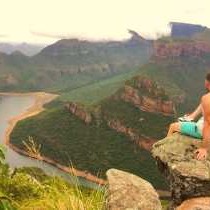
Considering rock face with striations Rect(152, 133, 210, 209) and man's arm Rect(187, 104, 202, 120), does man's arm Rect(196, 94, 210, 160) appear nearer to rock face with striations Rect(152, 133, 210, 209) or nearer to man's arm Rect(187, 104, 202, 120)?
rock face with striations Rect(152, 133, 210, 209)

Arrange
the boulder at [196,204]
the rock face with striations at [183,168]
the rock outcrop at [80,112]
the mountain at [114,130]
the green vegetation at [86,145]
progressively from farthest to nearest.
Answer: the rock outcrop at [80,112]
the mountain at [114,130]
the green vegetation at [86,145]
the rock face with striations at [183,168]
the boulder at [196,204]

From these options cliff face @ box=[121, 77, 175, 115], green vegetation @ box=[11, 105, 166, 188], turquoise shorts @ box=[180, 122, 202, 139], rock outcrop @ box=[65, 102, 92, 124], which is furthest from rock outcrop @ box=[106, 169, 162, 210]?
rock outcrop @ box=[65, 102, 92, 124]

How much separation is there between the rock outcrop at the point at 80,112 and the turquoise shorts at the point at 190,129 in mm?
147247

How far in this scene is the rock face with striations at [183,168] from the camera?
34.8 ft

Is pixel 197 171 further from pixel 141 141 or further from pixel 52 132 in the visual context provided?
pixel 52 132

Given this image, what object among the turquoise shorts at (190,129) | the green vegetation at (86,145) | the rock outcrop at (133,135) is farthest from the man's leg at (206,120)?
the rock outcrop at (133,135)

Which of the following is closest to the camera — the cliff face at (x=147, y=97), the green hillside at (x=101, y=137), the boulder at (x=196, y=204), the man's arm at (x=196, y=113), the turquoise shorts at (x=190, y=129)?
the boulder at (x=196, y=204)

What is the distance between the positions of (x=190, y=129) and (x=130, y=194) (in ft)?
8.81

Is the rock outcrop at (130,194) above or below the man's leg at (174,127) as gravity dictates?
below

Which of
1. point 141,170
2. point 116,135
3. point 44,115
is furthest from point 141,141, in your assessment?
point 44,115

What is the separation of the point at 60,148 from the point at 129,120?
22.6m

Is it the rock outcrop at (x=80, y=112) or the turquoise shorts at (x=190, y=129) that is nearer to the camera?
the turquoise shorts at (x=190, y=129)

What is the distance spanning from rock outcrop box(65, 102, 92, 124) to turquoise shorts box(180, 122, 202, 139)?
483 feet

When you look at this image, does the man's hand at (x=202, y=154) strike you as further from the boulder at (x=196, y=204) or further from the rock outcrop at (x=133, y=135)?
the rock outcrop at (x=133, y=135)
